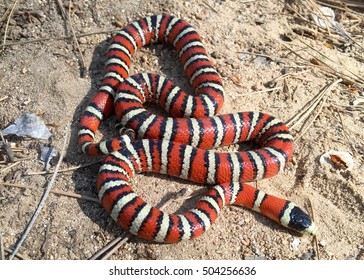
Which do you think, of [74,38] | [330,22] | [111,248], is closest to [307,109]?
[330,22]

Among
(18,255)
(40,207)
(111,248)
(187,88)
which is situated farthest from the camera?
(187,88)

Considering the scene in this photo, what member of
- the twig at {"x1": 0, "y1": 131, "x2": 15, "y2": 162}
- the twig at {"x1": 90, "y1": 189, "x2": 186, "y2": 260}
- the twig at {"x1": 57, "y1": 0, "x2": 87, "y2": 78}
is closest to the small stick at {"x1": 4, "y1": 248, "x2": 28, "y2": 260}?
the twig at {"x1": 90, "y1": 189, "x2": 186, "y2": 260}

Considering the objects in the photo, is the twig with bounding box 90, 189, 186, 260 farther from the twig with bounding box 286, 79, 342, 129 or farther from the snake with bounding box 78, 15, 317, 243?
the twig with bounding box 286, 79, 342, 129

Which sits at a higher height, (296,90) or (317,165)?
(296,90)

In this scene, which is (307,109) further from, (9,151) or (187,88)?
(9,151)

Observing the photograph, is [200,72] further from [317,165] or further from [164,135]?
[317,165]

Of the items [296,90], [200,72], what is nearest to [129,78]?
[200,72]
